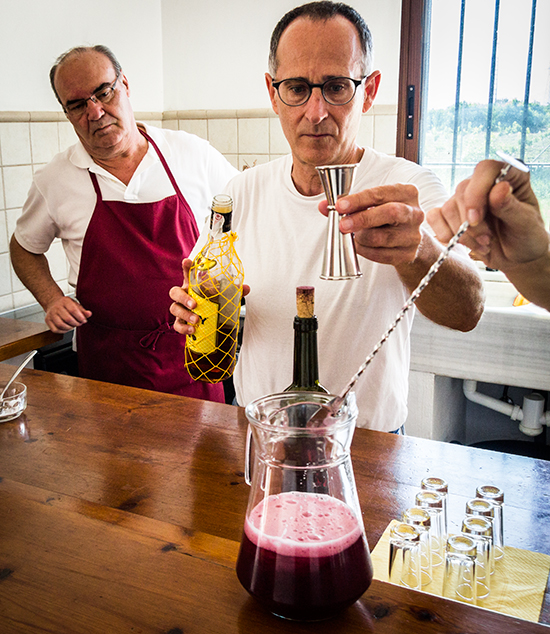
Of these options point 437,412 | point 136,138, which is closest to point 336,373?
point 136,138

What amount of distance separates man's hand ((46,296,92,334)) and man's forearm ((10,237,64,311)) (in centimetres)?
18

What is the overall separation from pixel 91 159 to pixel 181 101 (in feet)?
5.04

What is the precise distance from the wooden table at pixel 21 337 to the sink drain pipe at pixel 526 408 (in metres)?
1.66

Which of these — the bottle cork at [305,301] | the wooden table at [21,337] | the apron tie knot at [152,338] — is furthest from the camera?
the apron tie knot at [152,338]

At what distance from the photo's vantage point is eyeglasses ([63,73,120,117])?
1.87m

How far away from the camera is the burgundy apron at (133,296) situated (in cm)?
196

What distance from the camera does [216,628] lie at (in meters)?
0.47

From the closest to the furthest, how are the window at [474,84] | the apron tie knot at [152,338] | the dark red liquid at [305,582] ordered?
the dark red liquid at [305,582] < the apron tie knot at [152,338] < the window at [474,84]

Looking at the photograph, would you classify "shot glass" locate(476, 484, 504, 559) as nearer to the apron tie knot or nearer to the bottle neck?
the bottle neck

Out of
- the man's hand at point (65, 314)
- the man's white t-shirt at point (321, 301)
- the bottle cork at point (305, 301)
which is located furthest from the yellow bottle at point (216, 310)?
the man's hand at point (65, 314)

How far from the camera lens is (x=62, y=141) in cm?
279

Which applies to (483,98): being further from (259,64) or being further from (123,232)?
(123,232)

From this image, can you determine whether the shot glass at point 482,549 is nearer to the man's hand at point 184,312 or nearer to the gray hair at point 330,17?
the man's hand at point 184,312

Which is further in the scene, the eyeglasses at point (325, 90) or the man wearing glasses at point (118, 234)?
the man wearing glasses at point (118, 234)
